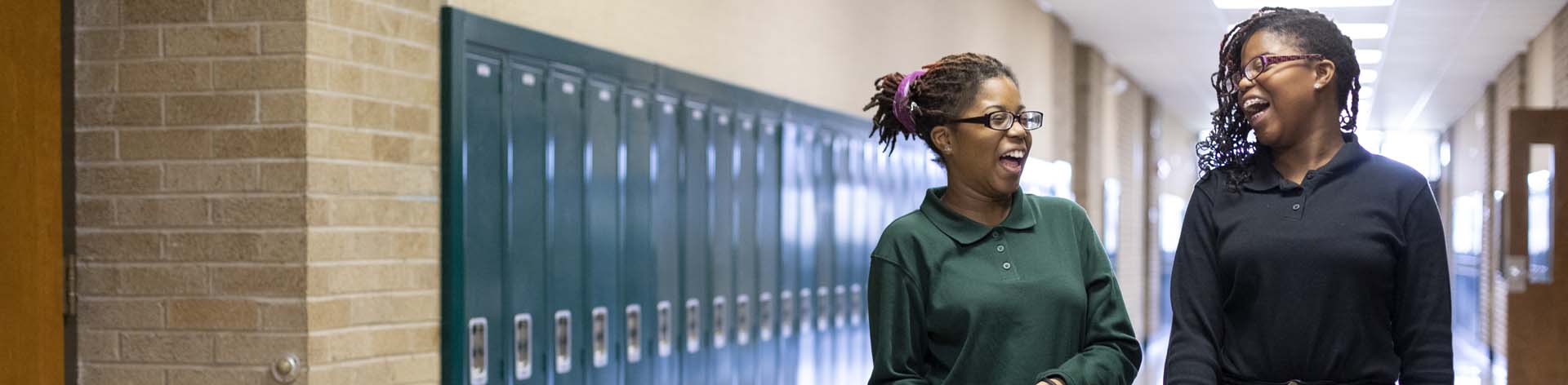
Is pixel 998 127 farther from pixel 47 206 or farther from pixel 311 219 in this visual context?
pixel 47 206

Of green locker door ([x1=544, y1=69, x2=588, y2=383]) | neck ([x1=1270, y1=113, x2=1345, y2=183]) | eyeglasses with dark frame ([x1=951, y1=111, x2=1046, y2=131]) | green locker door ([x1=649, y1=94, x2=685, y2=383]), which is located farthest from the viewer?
green locker door ([x1=649, y1=94, x2=685, y2=383])

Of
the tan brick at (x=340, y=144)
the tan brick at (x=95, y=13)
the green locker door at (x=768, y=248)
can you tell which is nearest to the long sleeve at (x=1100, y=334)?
the tan brick at (x=340, y=144)

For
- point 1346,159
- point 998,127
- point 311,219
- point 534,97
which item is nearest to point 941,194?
point 998,127

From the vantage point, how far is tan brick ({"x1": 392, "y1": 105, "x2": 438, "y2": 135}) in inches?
132

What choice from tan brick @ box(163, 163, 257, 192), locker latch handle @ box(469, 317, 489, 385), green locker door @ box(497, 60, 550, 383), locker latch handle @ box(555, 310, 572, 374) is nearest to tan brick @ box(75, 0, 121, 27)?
tan brick @ box(163, 163, 257, 192)

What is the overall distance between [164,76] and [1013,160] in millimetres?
1997

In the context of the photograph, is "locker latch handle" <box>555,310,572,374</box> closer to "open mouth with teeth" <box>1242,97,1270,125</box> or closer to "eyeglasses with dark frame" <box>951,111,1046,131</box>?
"eyeglasses with dark frame" <box>951,111,1046,131</box>

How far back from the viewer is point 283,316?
309 cm

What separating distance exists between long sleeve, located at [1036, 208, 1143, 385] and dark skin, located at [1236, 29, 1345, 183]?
31cm

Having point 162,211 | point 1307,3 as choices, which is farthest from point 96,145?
point 1307,3

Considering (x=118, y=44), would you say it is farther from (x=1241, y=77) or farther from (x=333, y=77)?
(x=1241, y=77)

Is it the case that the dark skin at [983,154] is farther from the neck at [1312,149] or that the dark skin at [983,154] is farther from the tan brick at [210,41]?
the tan brick at [210,41]

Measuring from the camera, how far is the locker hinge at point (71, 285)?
10.7 feet

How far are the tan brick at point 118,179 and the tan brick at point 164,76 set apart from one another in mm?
180
